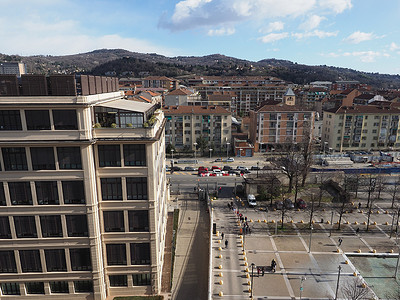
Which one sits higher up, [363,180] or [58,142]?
[58,142]

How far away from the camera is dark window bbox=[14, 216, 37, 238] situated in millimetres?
25983

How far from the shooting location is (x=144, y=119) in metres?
26.5

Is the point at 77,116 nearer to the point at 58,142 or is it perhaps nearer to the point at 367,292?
the point at 58,142

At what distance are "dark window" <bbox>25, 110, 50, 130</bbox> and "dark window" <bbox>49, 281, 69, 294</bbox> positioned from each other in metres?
15.5

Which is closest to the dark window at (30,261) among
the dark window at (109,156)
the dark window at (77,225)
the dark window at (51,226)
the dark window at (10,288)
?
the dark window at (10,288)

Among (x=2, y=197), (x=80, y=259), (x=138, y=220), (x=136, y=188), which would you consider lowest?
(x=80, y=259)

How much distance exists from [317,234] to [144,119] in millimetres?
29957

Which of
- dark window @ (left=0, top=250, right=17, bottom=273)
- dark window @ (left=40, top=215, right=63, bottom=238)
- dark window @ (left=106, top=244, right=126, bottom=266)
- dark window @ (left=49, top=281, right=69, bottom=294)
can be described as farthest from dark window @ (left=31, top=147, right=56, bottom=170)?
dark window @ (left=49, top=281, right=69, bottom=294)

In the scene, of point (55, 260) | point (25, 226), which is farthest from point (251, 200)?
point (25, 226)

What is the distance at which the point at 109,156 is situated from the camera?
85.8 feet

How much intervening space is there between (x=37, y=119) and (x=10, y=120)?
2214 mm

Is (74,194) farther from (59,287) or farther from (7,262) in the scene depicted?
(59,287)

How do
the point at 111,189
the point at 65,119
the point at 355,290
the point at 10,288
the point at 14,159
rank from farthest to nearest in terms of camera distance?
the point at 10,288 → the point at 111,189 → the point at 355,290 → the point at 14,159 → the point at 65,119

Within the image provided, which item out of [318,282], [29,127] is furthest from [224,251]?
[29,127]
